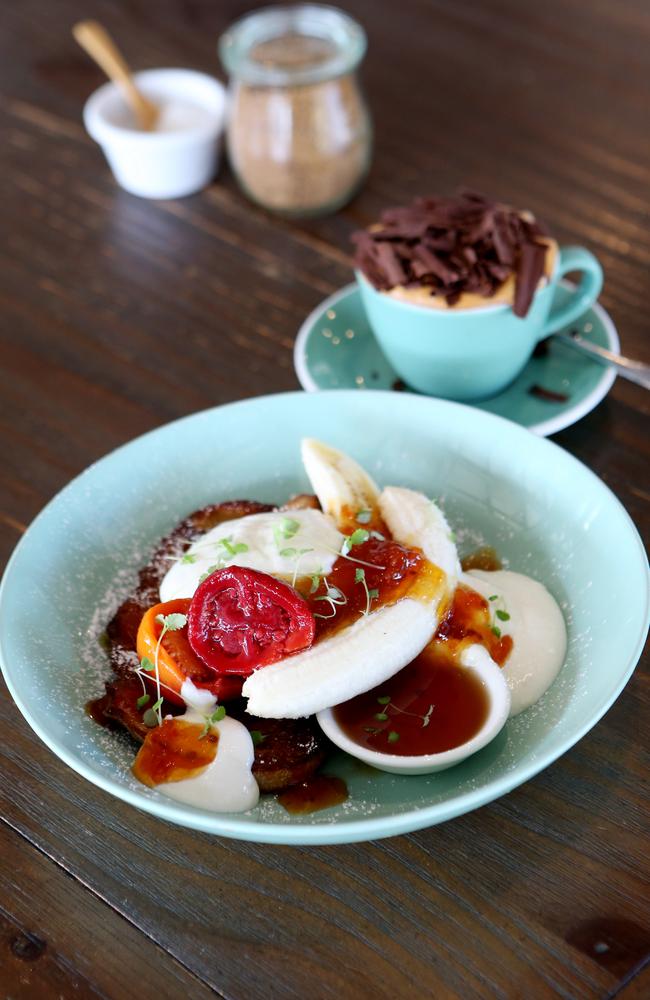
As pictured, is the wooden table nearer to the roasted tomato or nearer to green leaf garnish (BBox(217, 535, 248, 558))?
the roasted tomato

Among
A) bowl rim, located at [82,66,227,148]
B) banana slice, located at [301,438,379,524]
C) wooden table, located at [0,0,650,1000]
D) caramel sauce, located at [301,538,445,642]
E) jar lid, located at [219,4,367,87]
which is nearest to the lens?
wooden table, located at [0,0,650,1000]

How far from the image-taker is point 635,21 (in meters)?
1.95

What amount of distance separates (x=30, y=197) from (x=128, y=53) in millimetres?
456

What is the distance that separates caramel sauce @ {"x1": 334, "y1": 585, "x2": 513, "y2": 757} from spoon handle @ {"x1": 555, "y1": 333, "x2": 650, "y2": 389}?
0.48 m

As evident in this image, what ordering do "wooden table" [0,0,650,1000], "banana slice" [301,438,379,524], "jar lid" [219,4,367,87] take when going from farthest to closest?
"jar lid" [219,4,367,87] < "banana slice" [301,438,379,524] < "wooden table" [0,0,650,1000]

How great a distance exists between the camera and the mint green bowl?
0.77m

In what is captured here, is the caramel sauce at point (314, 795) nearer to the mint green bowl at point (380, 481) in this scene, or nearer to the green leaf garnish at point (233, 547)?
the mint green bowl at point (380, 481)

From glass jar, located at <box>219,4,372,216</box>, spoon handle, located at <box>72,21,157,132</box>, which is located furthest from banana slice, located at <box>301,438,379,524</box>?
spoon handle, located at <box>72,21,157,132</box>

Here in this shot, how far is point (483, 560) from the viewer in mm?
1008

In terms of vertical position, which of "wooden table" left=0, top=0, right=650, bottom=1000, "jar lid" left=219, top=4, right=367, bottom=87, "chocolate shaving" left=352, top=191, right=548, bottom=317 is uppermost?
"jar lid" left=219, top=4, right=367, bottom=87

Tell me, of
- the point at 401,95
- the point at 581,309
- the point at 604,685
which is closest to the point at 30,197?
the point at 401,95

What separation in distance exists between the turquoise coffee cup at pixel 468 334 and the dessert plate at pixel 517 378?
0.03m

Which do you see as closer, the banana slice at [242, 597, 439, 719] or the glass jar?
the banana slice at [242, 597, 439, 719]

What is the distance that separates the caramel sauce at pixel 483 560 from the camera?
3.28 feet
